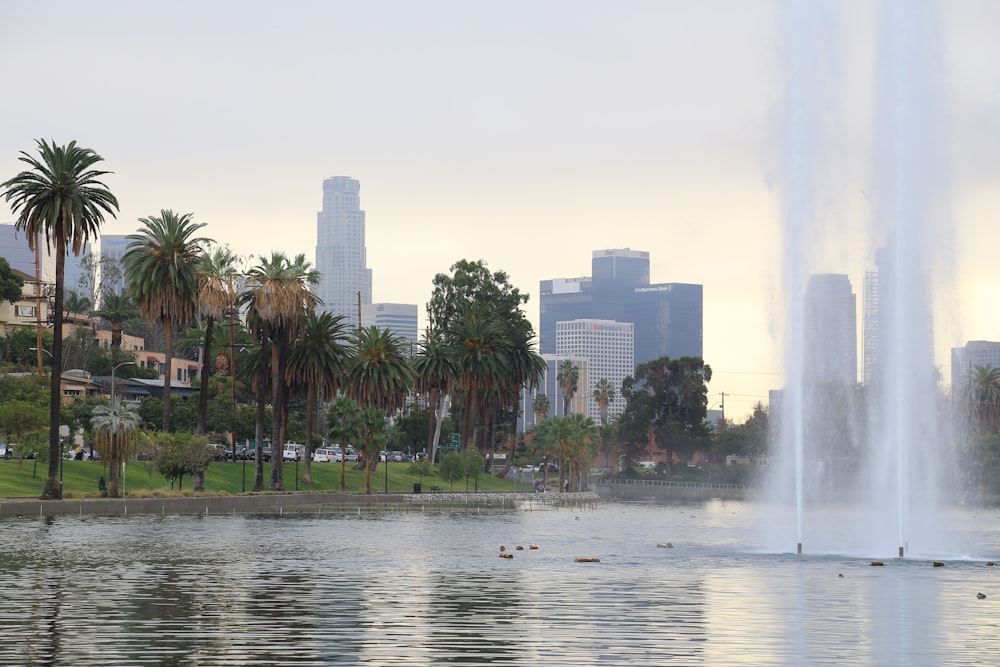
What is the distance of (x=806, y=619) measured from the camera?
96.9 ft

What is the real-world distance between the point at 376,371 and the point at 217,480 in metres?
24.9

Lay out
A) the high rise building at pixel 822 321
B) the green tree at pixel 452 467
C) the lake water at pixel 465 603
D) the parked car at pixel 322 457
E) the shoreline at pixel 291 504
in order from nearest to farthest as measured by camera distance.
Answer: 1. the lake water at pixel 465 603
2. the high rise building at pixel 822 321
3. the shoreline at pixel 291 504
4. the green tree at pixel 452 467
5. the parked car at pixel 322 457

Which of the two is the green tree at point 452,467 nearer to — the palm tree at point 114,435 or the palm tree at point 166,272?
the palm tree at point 166,272

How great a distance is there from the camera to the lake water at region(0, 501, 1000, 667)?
2352 cm

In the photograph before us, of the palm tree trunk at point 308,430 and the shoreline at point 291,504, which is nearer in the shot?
the shoreline at point 291,504

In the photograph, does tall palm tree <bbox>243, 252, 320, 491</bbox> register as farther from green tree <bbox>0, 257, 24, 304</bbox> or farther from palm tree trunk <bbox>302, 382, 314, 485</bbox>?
green tree <bbox>0, 257, 24, 304</bbox>

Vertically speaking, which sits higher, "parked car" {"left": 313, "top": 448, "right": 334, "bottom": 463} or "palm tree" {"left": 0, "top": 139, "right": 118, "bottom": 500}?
"palm tree" {"left": 0, "top": 139, "right": 118, "bottom": 500}

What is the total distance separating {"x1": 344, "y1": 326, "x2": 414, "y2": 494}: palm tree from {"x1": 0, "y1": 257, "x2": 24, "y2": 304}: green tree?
4765cm

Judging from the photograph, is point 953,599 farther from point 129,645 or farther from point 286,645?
point 129,645

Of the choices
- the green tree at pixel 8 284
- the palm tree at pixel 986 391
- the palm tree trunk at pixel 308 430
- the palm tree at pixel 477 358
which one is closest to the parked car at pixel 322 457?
the palm tree at pixel 477 358

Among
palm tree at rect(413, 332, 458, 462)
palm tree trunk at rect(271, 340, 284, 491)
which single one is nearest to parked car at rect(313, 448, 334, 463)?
palm tree at rect(413, 332, 458, 462)

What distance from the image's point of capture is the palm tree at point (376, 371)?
131375 mm

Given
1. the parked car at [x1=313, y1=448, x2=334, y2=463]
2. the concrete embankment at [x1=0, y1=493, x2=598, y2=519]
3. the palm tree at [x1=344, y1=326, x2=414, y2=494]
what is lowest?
the concrete embankment at [x1=0, y1=493, x2=598, y2=519]

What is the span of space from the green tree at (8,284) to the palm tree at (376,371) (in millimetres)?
47647
